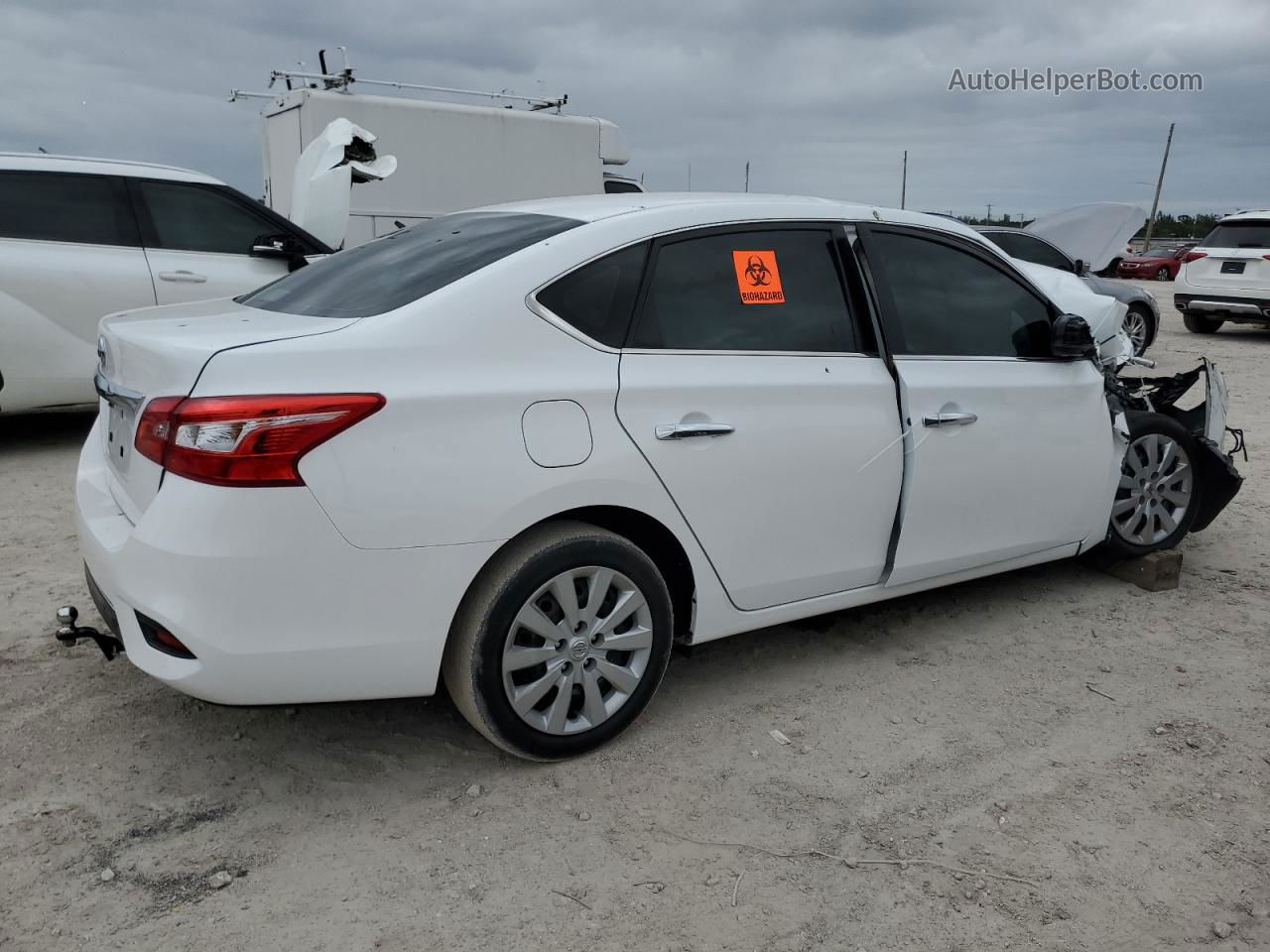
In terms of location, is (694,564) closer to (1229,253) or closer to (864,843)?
(864,843)

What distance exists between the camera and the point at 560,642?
2898 mm

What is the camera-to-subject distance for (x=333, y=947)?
7.53 feet

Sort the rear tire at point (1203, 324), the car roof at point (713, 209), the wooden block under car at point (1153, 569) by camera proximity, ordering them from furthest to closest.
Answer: the rear tire at point (1203, 324) < the wooden block under car at point (1153, 569) < the car roof at point (713, 209)

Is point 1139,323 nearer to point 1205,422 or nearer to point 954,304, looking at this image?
point 1205,422

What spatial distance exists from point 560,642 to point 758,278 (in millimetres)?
1317

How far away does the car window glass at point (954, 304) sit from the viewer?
145 inches

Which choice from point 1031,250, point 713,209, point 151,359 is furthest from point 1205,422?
point 1031,250

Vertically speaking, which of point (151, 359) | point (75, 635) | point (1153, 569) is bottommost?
point (1153, 569)

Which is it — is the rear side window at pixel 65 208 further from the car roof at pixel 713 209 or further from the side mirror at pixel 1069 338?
the side mirror at pixel 1069 338

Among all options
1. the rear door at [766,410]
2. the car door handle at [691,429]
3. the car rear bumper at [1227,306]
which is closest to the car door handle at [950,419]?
the rear door at [766,410]

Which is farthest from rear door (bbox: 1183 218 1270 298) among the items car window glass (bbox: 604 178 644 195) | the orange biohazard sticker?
the orange biohazard sticker

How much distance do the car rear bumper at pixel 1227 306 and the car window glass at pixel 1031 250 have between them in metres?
4.46

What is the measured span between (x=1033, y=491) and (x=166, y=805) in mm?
3116

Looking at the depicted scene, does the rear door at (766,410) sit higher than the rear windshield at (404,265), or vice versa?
the rear windshield at (404,265)
